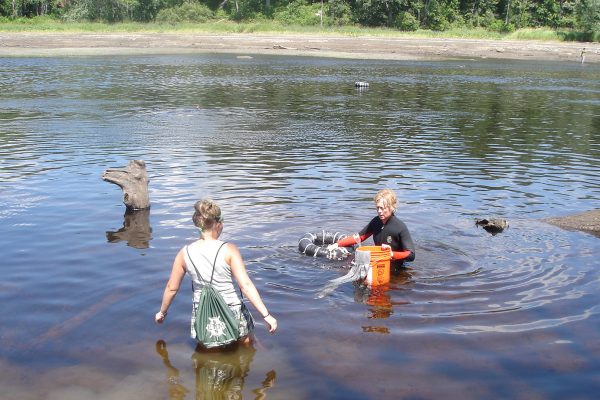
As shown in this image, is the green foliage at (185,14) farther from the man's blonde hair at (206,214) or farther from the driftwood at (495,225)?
the man's blonde hair at (206,214)

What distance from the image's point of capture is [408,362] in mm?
7340

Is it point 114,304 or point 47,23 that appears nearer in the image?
point 114,304

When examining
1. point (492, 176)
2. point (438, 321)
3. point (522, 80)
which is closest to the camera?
point (438, 321)

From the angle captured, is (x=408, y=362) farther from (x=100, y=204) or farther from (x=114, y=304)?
(x=100, y=204)

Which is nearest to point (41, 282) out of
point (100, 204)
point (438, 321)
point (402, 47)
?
point (100, 204)

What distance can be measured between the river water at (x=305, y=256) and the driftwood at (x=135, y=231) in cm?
5

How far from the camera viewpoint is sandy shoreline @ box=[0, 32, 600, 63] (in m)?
62.8

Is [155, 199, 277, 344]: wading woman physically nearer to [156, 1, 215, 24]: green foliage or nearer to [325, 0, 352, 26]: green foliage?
[325, 0, 352, 26]: green foliage

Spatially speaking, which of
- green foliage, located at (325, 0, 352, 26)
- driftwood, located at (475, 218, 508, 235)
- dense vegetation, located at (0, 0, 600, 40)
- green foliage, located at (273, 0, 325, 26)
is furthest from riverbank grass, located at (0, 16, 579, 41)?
driftwood, located at (475, 218, 508, 235)

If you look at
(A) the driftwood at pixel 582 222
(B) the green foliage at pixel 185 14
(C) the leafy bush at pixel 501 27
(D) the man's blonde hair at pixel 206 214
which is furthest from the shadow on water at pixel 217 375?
(B) the green foliage at pixel 185 14

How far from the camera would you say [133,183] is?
43.7ft

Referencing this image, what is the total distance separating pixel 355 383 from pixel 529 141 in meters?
17.8

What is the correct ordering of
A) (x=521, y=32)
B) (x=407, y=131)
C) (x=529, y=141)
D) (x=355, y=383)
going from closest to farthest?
(x=355, y=383), (x=529, y=141), (x=407, y=131), (x=521, y=32)

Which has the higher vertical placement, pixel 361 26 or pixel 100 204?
pixel 361 26
